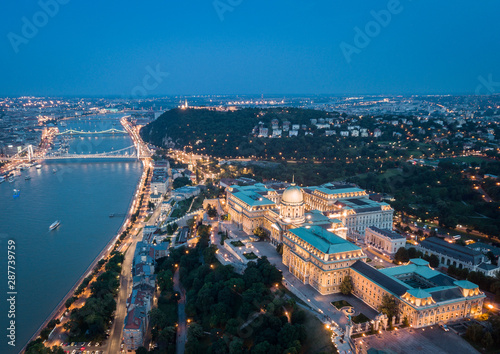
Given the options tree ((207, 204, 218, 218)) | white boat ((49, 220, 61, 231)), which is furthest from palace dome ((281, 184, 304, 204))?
white boat ((49, 220, 61, 231))

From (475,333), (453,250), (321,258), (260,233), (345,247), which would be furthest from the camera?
(260,233)

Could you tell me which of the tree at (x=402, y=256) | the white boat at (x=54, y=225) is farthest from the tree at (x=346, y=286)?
the white boat at (x=54, y=225)

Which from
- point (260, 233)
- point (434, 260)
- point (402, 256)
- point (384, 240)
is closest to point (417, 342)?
point (402, 256)

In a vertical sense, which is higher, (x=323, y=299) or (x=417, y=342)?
(x=417, y=342)

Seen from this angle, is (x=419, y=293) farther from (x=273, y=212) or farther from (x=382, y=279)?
(x=273, y=212)

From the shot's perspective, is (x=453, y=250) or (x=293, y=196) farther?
(x=293, y=196)

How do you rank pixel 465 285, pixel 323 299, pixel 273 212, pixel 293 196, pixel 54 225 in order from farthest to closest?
pixel 54 225
pixel 273 212
pixel 293 196
pixel 323 299
pixel 465 285
